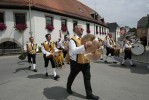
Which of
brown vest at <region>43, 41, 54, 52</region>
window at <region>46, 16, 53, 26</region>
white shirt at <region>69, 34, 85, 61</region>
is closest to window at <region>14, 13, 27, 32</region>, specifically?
window at <region>46, 16, 53, 26</region>

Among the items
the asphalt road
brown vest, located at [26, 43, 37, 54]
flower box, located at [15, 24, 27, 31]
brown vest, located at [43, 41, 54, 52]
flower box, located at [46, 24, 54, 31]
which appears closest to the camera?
the asphalt road

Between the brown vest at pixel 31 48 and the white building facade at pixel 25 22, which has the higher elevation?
the white building facade at pixel 25 22

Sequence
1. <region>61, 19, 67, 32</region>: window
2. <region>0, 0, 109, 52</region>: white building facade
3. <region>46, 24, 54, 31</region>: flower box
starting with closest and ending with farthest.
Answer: <region>0, 0, 109, 52</region>: white building facade → <region>46, 24, 54, 31</region>: flower box → <region>61, 19, 67, 32</region>: window

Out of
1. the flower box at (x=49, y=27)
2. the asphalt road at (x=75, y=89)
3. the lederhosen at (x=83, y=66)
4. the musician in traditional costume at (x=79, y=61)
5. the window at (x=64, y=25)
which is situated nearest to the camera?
the musician in traditional costume at (x=79, y=61)

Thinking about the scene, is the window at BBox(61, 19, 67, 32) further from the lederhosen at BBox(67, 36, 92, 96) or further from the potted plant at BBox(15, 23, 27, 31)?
the lederhosen at BBox(67, 36, 92, 96)

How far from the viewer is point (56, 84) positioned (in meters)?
6.57

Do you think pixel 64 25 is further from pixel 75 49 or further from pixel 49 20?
pixel 75 49

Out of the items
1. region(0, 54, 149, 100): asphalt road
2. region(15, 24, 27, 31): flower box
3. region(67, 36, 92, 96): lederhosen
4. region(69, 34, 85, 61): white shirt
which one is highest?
region(15, 24, 27, 31): flower box

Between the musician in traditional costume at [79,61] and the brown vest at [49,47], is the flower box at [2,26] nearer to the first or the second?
the brown vest at [49,47]

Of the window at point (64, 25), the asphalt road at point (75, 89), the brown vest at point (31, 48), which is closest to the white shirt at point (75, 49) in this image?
the asphalt road at point (75, 89)

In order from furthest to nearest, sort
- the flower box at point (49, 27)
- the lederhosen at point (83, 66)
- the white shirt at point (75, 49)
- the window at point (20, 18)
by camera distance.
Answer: the flower box at point (49, 27), the window at point (20, 18), the lederhosen at point (83, 66), the white shirt at point (75, 49)

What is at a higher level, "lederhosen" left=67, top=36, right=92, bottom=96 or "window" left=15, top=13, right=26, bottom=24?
"window" left=15, top=13, right=26, bottom=24

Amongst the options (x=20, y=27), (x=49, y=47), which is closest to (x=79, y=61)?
(x=49, y=47)

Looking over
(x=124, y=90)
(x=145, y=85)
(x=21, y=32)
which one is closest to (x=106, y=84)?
(x=124, y=90)
